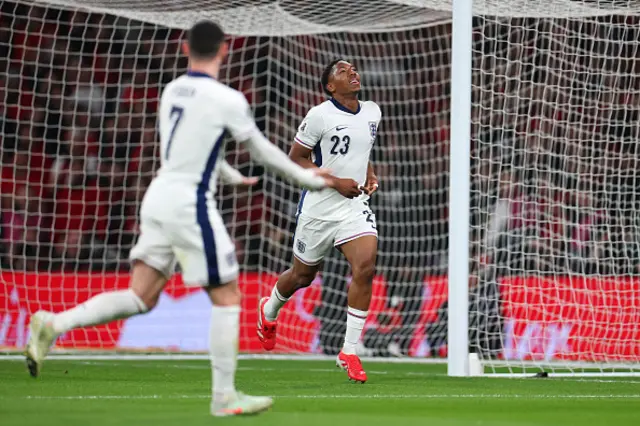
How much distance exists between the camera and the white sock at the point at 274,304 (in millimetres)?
9062

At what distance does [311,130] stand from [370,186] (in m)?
0.59

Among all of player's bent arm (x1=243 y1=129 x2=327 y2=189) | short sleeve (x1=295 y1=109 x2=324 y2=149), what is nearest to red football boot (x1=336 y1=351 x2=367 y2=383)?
short sleeve (x1=295 y1=109 x2=324 y2=149)

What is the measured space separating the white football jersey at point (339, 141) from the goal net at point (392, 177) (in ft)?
4.29

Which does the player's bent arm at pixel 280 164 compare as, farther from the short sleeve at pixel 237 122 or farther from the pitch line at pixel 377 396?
the pitch line at pixel 377 396

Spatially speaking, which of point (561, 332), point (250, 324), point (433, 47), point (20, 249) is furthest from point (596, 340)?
point (20, 249)

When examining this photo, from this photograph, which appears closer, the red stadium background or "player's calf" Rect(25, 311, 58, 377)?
"player's calf" Rect(25, 311, 58, 377)

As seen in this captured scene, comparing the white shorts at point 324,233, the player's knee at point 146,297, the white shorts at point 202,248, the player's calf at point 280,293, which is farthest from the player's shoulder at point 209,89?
the player's calf at point 280,293

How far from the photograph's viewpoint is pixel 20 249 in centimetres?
1508

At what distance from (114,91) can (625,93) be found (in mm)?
7186

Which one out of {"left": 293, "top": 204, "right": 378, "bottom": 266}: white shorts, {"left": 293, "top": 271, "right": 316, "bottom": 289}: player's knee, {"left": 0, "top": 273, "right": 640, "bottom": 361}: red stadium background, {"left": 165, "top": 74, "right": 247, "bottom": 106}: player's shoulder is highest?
{"left": 165, "top": 74, "right": 247, "bottom": 106}: player's shoulder

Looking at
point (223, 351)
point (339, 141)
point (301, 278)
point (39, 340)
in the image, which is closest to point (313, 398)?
point (223, 351)

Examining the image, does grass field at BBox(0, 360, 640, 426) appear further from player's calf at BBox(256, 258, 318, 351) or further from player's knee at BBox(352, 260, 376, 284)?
player's knee at BBox(352, 260, 376, 284)

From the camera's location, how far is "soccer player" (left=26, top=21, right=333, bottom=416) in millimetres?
5312

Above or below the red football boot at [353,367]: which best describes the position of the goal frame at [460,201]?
above
